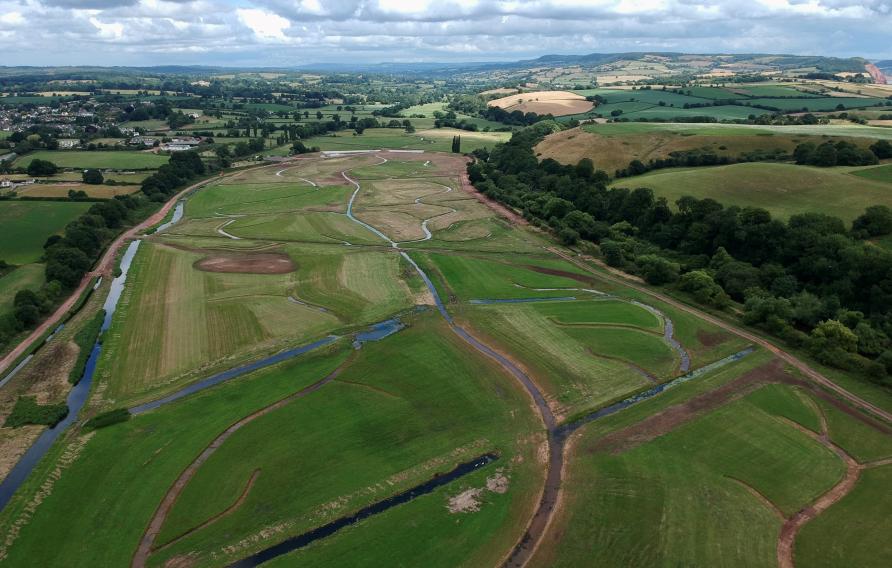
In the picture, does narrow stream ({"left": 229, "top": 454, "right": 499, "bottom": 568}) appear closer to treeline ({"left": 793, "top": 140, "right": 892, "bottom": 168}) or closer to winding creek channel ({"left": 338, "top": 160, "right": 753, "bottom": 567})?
winding creek channel ({"left": 338, "top": 160, "right": 753, "bottom": 567})

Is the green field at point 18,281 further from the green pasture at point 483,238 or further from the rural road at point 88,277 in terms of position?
the green pasture at point 483,238

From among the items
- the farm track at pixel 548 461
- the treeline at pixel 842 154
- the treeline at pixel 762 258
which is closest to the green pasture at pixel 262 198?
the treeline at pixel 762 258

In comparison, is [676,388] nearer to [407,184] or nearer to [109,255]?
[109,255]

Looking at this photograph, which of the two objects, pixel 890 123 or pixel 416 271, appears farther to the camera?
pixel 890 123

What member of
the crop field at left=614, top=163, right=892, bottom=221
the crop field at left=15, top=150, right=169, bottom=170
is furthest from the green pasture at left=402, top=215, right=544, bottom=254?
the crop field at left=15, top=150, right=169, bottom=170

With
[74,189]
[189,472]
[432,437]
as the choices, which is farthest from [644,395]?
[74,189]

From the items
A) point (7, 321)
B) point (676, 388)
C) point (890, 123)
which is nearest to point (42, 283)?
point (7, 321)
